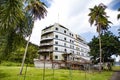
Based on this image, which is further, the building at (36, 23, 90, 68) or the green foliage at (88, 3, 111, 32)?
the building at (36, 23, 90, 68)

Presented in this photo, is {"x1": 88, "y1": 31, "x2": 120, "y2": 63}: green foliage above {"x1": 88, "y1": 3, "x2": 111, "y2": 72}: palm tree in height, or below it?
below

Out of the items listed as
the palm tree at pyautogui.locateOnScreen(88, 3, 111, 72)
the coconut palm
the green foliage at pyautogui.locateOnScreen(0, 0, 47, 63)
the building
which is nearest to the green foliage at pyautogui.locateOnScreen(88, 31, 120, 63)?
the building

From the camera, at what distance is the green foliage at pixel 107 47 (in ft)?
213

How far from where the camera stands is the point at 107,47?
66000 mm

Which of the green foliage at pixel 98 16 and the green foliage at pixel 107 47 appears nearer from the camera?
the green foliage at pixel 98 16

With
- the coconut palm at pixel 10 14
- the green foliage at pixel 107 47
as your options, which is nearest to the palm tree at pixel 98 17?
the green foliage at pixel 107 47

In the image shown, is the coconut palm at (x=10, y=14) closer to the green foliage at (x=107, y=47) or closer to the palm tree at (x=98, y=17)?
the palm tree at (x=98, y=17)

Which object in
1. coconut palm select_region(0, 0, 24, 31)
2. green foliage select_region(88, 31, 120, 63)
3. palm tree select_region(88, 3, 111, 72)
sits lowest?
coconut palm select_region(0, 0, 24, 31)

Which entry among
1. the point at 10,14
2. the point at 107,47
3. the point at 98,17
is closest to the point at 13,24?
the point at 10,14

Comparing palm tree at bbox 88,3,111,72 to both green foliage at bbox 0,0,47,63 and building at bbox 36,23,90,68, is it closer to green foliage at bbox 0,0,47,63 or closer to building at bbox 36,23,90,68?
building at bbox 36,23,90,68

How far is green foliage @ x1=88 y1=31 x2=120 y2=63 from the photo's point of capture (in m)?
65.1

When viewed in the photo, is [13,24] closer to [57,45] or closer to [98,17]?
[98,17]

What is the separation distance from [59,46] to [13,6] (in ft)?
200

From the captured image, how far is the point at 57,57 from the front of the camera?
6800 cm
